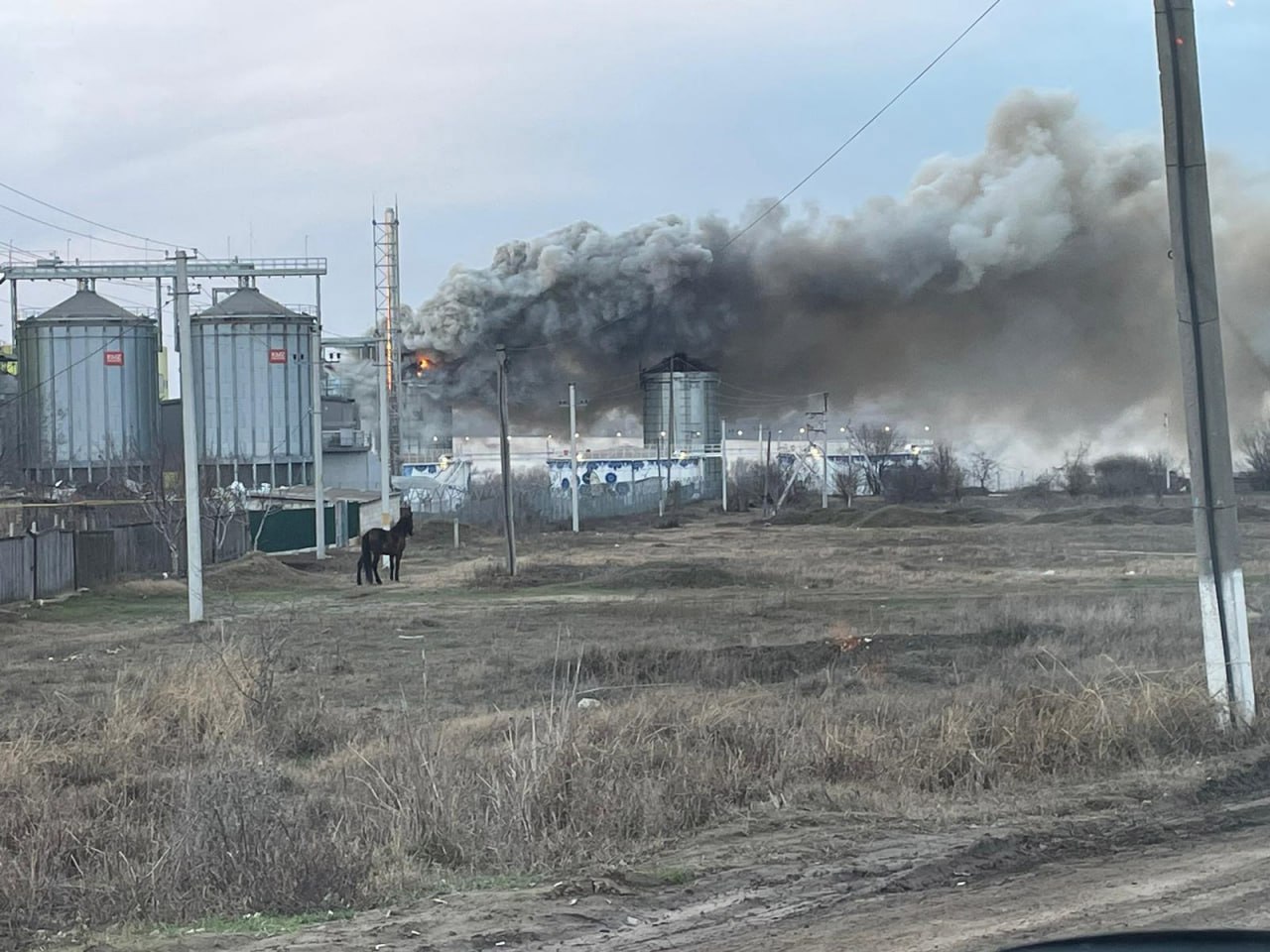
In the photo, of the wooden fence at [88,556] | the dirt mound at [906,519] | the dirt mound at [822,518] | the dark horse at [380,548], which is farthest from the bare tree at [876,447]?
the dark horse at [380,548]

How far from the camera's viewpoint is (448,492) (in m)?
78.4

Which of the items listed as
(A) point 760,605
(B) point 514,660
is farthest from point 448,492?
(B) point 514,660

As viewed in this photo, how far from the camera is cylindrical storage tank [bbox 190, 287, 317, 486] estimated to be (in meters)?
61.6

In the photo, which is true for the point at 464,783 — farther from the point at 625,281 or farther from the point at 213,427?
the point at 625,281

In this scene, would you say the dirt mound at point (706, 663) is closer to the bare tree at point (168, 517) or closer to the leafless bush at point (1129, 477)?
the bare tree at point (168, 517)

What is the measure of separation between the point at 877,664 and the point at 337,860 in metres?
11.1

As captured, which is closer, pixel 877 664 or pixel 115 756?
pixel 115 756

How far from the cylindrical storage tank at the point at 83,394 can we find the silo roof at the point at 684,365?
3381 cm

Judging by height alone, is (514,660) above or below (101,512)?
below

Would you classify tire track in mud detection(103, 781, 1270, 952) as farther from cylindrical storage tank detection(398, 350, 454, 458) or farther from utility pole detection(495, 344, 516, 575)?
cylindrical storage tank detection(398, 350, 454, 458)

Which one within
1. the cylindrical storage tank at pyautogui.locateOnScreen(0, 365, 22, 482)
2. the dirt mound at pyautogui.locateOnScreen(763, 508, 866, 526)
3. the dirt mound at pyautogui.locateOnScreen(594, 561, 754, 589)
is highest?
the cylindrical storage tank at pyautogui.locateOnScreen(0, 365, 22, 482)

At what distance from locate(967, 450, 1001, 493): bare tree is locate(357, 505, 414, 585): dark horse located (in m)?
47.0

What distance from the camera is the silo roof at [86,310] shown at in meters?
61.8

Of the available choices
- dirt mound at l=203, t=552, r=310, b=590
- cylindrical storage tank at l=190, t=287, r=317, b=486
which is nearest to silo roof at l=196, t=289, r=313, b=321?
cylindrical storage tank at l=190, t=287, r=317, b=486
